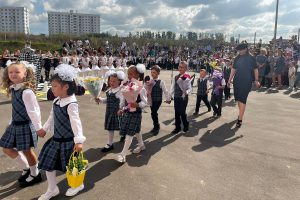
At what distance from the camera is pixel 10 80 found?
14.3 ft

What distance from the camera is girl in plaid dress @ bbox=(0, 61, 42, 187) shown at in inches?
164

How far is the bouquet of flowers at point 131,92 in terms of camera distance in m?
5.34

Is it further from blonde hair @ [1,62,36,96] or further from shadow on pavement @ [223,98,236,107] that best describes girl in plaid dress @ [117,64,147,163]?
shadow on pavement @ [223,98,236,107]

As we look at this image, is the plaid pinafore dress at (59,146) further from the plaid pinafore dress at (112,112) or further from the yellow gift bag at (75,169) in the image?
the plaid pinafore dress at (112,112)

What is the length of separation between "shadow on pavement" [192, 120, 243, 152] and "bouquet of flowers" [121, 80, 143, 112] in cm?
167

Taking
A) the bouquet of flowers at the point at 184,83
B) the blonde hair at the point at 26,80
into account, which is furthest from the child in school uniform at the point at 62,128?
the bouquet of flowers at the point at 184,83

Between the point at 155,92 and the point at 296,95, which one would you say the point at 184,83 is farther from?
the point at 296,95

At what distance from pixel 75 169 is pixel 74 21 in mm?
114216

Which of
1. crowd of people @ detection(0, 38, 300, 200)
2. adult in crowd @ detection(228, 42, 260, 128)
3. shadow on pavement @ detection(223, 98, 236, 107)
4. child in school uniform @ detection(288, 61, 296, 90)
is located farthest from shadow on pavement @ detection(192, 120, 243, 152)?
child in school uniform @ detection(288, 61, 296, 90)

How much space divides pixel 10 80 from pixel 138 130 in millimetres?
2276

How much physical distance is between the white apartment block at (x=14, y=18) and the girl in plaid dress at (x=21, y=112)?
106m

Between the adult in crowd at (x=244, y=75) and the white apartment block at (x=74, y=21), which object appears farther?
the white apartment block at (x=74, y=21)

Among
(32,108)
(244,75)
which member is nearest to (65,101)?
(32,108)

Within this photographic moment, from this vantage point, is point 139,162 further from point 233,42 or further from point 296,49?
point 233,42
